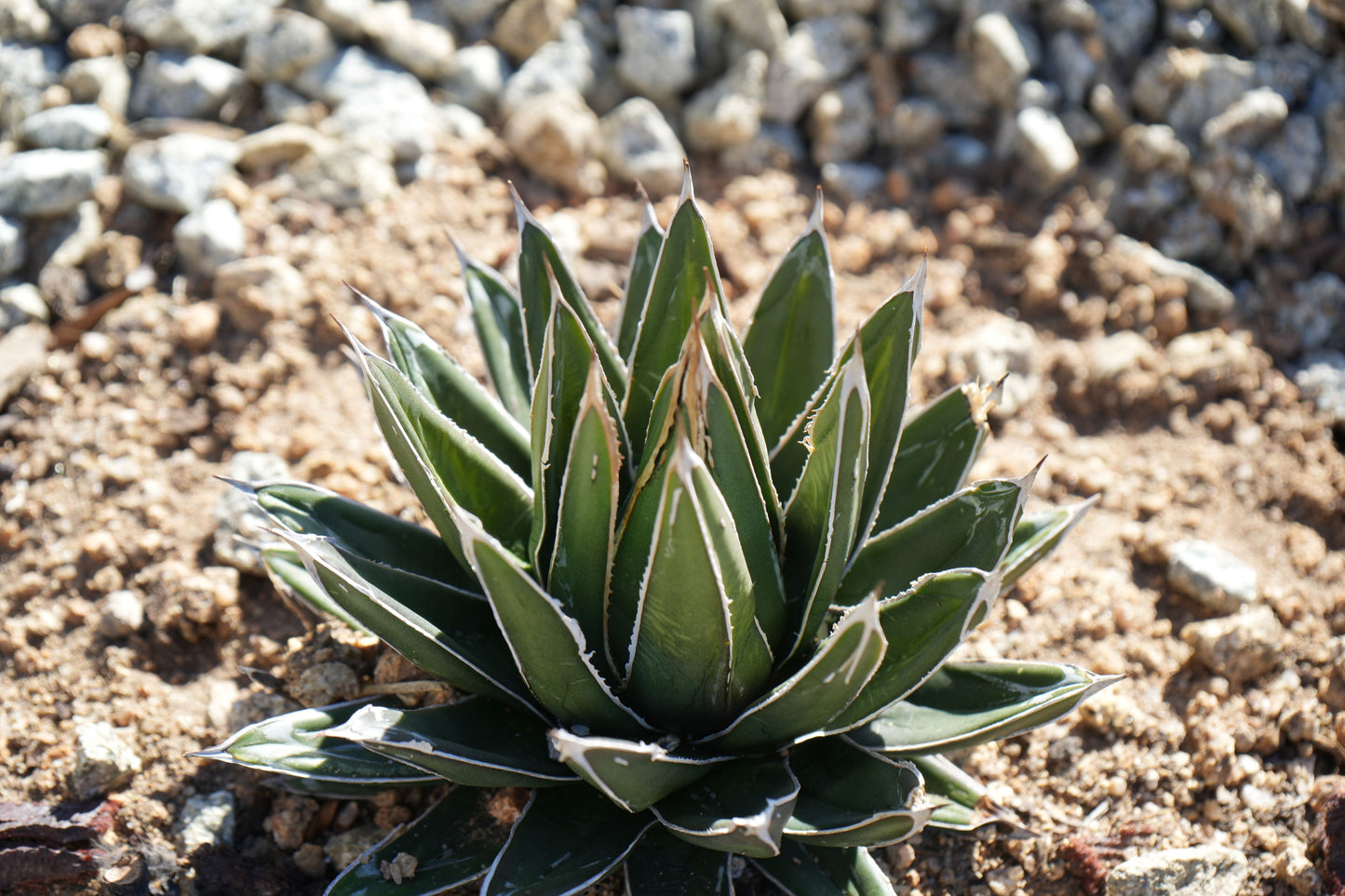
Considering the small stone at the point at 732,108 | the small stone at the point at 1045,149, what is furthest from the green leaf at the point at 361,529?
the small stone at the point at 1045,149

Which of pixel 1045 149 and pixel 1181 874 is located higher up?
pixel 1045 149

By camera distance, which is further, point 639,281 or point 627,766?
point 639,281

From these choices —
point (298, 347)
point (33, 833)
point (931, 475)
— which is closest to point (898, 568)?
point (931, 475)

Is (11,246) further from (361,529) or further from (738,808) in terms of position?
(738,808)

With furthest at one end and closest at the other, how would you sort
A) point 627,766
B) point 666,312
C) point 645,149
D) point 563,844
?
point 645,149, point 666,312, point 563,844, point 627,766

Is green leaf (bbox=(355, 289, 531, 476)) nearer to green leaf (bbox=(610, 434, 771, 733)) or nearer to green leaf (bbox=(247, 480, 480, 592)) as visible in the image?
green leaf (bbox=(247, 480, 480, 592))

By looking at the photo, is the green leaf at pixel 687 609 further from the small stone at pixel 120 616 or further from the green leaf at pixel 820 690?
the small stone at pixel 120 616

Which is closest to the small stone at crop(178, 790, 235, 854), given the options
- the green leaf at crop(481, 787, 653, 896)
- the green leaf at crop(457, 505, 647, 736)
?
the green leaf at crop(481, 787, 653, 896)

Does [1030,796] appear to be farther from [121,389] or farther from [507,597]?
[121,389]

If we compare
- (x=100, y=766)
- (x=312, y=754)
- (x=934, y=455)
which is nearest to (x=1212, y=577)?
(x=934, y=455)
